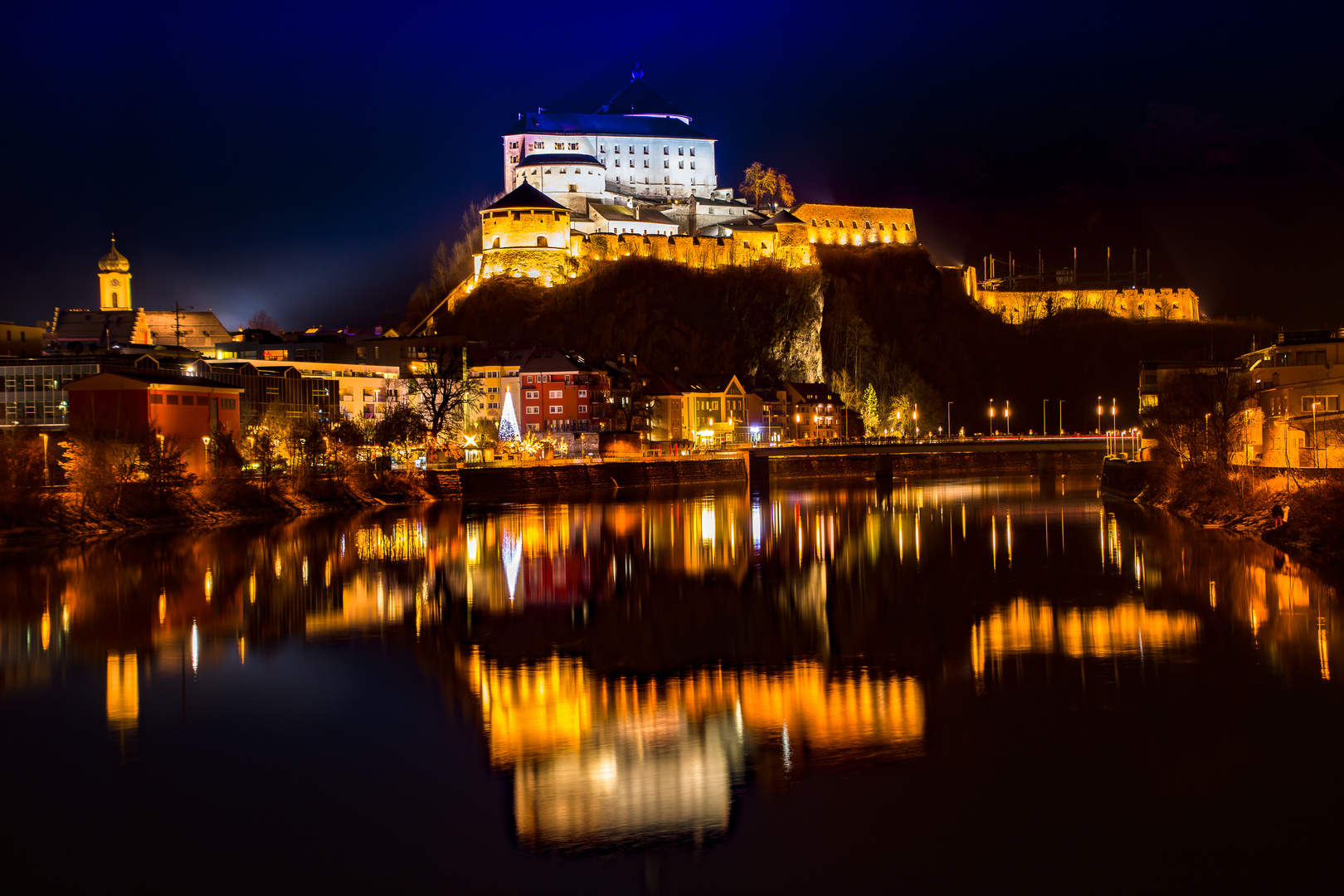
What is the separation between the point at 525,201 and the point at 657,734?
71.8 meters

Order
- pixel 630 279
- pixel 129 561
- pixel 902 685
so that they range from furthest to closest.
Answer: pixel 630 279 < pixel 129 561 < pixel 902 685

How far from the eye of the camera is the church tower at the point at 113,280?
7200 cm

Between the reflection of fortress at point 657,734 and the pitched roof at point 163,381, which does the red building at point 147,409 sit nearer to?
the pitched roof at point 163,381

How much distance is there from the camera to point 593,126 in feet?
309

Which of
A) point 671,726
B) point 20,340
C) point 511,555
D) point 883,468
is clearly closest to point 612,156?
point 883,468

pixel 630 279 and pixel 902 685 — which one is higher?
pixel 630 279

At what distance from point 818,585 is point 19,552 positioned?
1900cm

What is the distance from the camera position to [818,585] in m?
23.5

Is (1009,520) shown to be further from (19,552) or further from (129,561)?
(19,552)

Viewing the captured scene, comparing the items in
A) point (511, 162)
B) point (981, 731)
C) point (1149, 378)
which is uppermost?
point (511, 162)

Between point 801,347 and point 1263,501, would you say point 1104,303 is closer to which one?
point 801,347

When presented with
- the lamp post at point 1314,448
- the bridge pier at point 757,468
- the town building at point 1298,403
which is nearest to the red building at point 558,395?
the bridge pier at point 757,468

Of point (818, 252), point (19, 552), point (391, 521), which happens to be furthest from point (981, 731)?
point (818, 252)

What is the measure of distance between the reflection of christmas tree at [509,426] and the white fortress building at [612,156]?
29.8 meters
